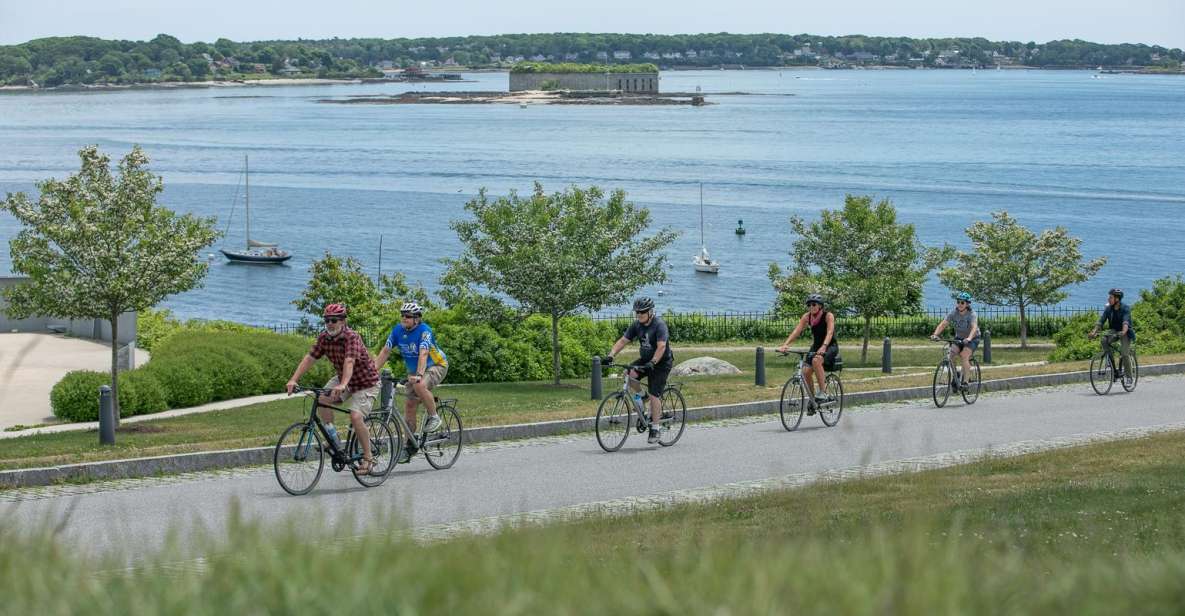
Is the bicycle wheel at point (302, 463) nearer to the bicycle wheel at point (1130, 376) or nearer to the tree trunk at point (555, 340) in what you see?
the bicycle wheel at point (1130, 376)

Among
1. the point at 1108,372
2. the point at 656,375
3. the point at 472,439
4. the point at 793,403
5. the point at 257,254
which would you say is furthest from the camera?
the point at 257,254

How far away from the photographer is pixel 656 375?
1656cm

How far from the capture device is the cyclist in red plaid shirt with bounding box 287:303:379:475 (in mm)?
13117

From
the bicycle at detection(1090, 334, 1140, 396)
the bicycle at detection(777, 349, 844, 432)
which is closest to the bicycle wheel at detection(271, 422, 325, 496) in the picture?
the bicycle at detection(777, 349, 844, 432)

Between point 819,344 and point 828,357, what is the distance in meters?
0.31

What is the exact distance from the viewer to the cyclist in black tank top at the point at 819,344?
18.4 m

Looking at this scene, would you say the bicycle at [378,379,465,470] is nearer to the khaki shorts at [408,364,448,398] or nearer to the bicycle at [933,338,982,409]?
the khaki shorts at [408,364,448,398]

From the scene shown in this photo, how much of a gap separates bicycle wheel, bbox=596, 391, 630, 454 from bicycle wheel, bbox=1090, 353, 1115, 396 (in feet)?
31.9

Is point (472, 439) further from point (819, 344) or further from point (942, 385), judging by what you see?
point (942, 385)

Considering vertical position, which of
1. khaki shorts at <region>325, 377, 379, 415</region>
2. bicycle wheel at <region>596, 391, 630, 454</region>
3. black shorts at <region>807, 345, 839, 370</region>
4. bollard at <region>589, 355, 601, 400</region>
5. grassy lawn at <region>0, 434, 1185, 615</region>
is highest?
grassy lawn at <region>0, 434, 1185, 615</region>

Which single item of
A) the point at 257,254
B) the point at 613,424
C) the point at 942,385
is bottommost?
the point at 257,254

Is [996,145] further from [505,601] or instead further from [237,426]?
[505,601]

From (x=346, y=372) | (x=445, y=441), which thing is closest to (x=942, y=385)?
(x=445, y=441)

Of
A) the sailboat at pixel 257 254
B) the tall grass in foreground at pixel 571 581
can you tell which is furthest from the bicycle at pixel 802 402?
the sailboat at pixel 257 254
